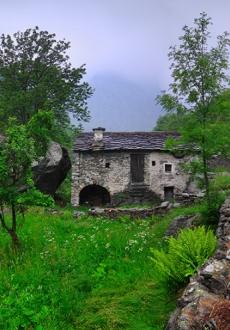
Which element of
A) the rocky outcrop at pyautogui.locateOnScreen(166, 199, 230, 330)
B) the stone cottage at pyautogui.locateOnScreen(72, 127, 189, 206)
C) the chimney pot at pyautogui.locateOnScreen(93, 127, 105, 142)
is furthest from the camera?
the chimney pot at pyautogui.locateOnScreen(93, 127, 105, 142)

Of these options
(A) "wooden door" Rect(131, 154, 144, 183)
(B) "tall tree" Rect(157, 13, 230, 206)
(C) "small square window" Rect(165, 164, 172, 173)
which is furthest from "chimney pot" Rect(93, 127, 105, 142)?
(B) "tall tree" Rect(157, 13, 230, 206)

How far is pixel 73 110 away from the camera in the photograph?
40.2m

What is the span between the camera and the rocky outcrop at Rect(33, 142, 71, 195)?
28.9 metres

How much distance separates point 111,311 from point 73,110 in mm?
32688

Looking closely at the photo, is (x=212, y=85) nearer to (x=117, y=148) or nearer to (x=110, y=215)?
(x=110, y=215)

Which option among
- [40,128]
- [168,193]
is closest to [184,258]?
[40,128]

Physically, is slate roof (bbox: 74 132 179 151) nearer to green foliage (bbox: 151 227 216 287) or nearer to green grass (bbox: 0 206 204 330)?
green grass (bbox: 0 206 204 330)

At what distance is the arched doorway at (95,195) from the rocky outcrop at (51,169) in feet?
14.4

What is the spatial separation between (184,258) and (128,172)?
25.4 m

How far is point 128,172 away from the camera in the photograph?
113 ft

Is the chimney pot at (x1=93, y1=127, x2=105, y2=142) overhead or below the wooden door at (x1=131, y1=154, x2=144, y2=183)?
overhead

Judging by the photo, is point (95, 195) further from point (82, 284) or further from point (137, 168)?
point (82, 284)

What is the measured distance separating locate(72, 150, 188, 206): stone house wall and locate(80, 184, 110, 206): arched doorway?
86cm

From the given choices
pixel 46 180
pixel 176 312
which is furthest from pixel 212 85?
pixel 46 180
